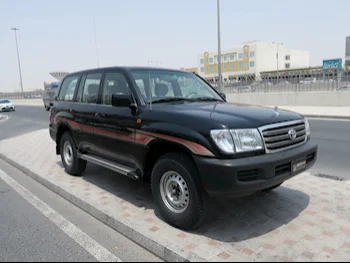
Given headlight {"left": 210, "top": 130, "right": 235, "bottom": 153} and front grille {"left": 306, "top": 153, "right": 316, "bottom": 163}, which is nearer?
headlight {"left": 210, "top": 130, "right": 235, "bottom": 153}

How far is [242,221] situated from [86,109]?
3.10 metres

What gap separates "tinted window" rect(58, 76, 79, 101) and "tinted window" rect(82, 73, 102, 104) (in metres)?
0.53

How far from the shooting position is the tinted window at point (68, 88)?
5886mm

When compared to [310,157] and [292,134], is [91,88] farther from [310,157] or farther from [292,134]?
[310,157]

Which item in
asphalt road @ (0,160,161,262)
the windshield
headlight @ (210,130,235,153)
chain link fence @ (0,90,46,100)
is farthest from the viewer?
chain link fence @ (0,90,46,100)

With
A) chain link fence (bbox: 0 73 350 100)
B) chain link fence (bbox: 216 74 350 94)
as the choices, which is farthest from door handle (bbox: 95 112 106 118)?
chain link fence (bbox: 216 74 350 94)

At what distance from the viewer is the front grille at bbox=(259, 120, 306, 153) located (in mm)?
3234

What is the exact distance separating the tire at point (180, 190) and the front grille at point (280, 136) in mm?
827

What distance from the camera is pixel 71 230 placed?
3744 millimetres

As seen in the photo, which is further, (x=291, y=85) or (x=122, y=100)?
(x=291, y=85)

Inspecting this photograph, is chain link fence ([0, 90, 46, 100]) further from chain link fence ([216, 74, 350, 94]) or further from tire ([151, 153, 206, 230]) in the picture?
tire ([151, 153, 206, 230])

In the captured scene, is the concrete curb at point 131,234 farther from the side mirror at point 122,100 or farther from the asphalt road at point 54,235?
the side mirror at point 122,100

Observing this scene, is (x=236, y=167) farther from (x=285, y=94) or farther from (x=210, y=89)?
(x=285, y=94)

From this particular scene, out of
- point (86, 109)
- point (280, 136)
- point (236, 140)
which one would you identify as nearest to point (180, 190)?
point (236, 140)
